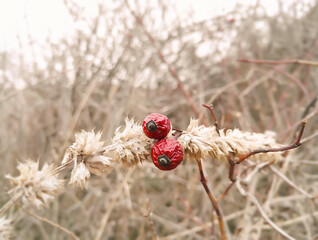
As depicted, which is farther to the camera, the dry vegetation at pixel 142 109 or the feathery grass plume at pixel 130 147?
the dry vegetation at pixel 142 109

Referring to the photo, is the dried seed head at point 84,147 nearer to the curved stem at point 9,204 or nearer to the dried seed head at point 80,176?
the dried seed head at point 80,176

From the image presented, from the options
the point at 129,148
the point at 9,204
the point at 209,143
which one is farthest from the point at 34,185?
the point at 209,143

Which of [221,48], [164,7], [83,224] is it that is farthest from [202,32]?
[83,224]

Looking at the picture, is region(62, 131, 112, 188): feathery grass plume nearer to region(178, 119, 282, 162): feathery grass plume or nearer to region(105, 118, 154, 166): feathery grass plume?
region(105, 118, 154, 166): feathery grass plume

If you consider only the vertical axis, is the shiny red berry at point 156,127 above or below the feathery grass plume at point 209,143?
above

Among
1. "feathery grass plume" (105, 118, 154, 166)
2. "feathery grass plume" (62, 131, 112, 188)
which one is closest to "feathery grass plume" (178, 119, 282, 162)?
"feathery grass plume" (105, 118, 154, 166)

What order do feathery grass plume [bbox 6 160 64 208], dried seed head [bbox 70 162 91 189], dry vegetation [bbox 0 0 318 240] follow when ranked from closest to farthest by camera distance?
dried seed head [bbox 70 162 91 189], feathery grass plume [bbox 6 160 64 208], dry vegetation [bbox 0 0 318 240]

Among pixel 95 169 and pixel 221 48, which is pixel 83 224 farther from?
pixel 221 48

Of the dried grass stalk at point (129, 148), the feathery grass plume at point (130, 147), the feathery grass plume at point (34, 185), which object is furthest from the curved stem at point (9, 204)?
the feathery grass plume at point (130, 147)
